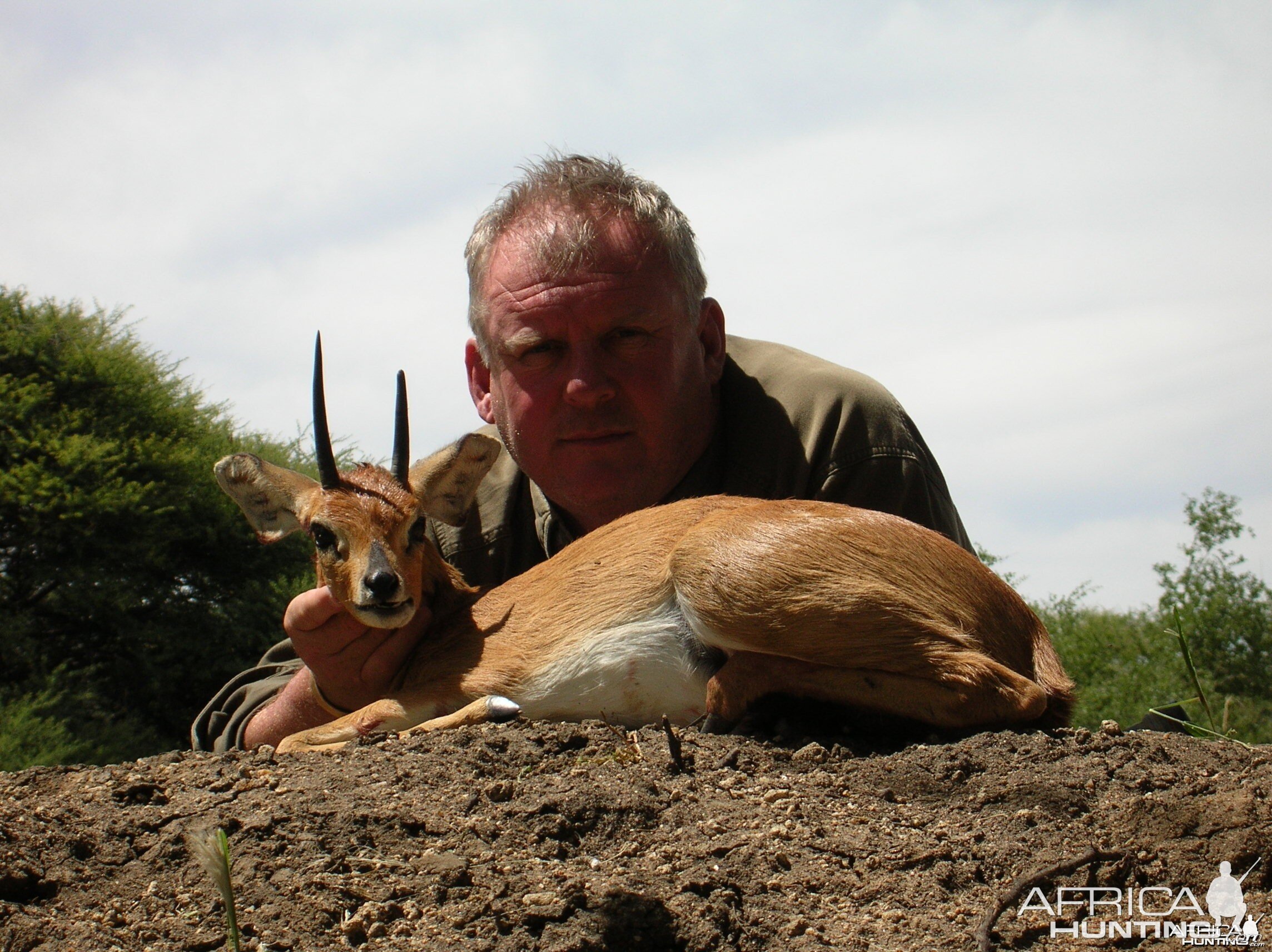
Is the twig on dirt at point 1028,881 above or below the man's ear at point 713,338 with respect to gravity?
below

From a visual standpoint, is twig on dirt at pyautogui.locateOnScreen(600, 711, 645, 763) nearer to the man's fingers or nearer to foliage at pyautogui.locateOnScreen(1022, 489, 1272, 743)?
the man's fingers

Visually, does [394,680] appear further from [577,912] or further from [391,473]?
[577,912]

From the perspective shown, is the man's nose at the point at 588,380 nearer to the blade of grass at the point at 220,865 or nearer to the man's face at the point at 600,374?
the man's face at the point at 600,374

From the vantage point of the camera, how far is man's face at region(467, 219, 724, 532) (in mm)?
4984

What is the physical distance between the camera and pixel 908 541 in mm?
3789

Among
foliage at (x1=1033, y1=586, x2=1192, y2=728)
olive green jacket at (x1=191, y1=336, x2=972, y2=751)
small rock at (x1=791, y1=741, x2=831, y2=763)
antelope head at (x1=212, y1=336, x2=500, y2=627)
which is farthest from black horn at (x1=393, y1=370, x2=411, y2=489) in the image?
foliage at (x1=1033, y1=586, x2=1192, y2=728)

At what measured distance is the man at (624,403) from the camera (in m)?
5.00

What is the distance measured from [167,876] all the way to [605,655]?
182 cm

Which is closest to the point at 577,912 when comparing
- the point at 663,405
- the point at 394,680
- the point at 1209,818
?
the point at 1209,818

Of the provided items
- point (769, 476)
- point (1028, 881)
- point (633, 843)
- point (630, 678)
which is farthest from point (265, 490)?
point (1028, 881)

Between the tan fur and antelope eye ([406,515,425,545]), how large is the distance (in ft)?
0.11

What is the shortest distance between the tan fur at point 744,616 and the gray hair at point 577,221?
4.40 ft

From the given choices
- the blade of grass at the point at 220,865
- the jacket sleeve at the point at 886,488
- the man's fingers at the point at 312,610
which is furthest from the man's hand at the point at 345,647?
the blade of grass at the point at 220,865

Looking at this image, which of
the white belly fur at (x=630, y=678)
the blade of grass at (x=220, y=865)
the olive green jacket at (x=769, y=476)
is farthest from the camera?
the olive green jacket at (x=769, y=476)
